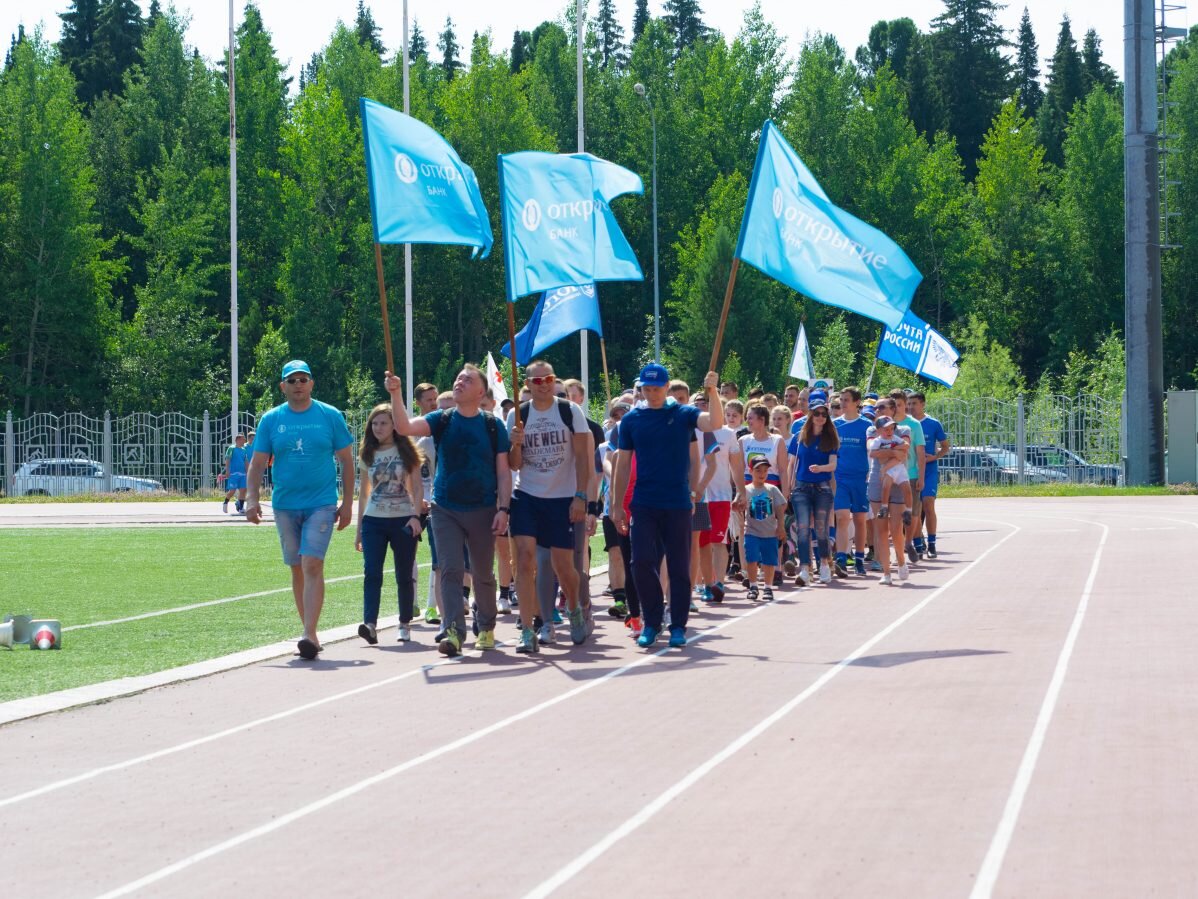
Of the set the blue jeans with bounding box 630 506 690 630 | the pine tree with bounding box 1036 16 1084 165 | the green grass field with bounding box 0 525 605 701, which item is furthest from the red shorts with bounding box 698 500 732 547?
the pine tree with bounding box 1036 16 1084 165

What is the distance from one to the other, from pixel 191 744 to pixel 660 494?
15.0ft

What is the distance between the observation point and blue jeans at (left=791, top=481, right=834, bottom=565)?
56.6 ft

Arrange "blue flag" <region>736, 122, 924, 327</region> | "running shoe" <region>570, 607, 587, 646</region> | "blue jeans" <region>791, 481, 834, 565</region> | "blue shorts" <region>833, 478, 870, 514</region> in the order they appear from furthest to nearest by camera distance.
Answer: "blue shorts" <region>833, 478, 870, 514</region> → "blue jeans" <region>791, 481, 834, 565</region> → "blue flag" <region>736, 122, 924, 327</region> → "running shoe" <region>570, 607, 587, 646</region>

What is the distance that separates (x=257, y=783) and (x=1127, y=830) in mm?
3608

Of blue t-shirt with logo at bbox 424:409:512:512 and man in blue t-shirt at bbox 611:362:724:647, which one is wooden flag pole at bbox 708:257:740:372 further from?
blue t-shirt with logo at bbox 424:409:512:512

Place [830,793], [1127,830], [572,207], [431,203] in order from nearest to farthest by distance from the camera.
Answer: [1127,830]
[830,793]
[431,203]
[572,207]

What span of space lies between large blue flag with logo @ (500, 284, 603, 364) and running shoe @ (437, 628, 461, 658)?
637cm

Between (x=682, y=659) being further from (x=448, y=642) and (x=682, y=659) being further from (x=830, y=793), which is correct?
(x=830, y=793)

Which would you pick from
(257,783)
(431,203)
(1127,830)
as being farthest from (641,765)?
(431,203)

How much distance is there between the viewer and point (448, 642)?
11891 mm

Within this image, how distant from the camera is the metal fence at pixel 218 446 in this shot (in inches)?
1726

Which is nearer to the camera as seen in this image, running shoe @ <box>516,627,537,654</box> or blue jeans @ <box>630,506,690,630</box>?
running shoe @ <box>516,627,537,654</box>

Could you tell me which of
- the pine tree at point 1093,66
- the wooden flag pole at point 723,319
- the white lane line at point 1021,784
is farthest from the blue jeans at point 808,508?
the pine tree at point 1093,66

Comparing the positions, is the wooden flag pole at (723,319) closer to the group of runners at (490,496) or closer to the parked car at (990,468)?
the group of runners at (490,496)
